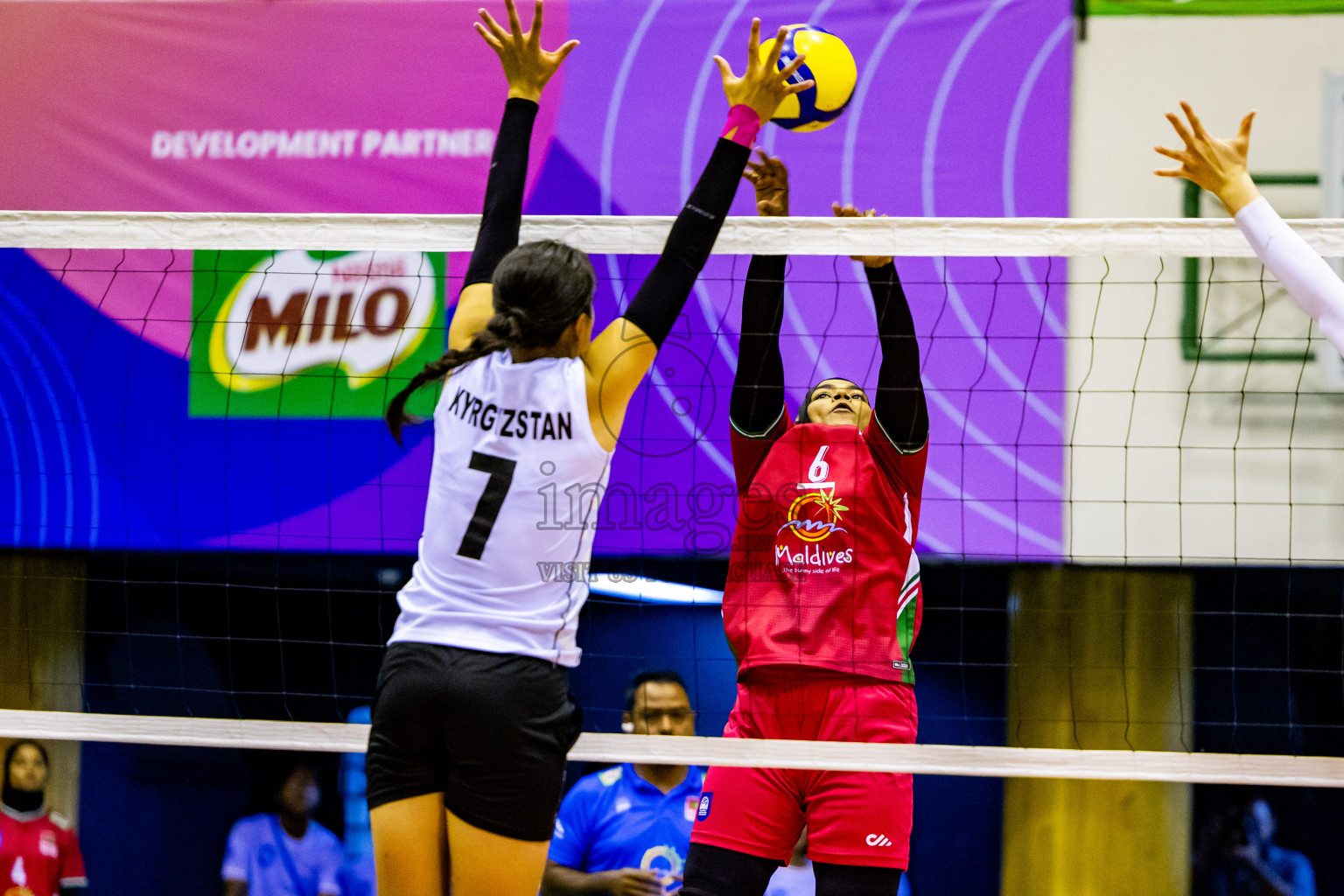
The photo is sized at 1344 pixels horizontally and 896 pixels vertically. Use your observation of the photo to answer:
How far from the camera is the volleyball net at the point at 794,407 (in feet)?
15.9

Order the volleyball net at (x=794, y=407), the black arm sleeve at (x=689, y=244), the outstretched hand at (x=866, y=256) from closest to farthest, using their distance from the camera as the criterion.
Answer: the black arm sleeve at (x=689, y=244)
the outstretched hand at (x=866, y=256)
the volleyball net at (x=794, y=407)

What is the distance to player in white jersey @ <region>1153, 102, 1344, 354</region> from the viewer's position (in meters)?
2.25

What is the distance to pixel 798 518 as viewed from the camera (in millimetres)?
3201

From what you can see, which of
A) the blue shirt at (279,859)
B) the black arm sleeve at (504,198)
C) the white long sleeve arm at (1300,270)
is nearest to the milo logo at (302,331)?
the blue shirt at (279,859)

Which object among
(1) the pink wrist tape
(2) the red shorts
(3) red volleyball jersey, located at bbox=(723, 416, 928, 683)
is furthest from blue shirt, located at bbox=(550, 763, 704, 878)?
(1) the pink wrist tape

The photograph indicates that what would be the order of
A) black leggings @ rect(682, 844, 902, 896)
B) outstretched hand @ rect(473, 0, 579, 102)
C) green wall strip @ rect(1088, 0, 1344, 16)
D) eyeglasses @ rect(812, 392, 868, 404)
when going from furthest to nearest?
green wall strip @ rect(1088, 0, 1344, 16), eyeglasses @ rect(812, 392, 868, 404), black leggings @ rect(682, 844, 902, 896), outstretched hand @ rect(473, 0, 579, 102)

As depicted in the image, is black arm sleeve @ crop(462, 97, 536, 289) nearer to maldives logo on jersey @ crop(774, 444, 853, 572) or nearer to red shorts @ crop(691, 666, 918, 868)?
maldives logo on jersey @ crop(774, 444, 853, 572)

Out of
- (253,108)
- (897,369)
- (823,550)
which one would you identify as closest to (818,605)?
(823,550)

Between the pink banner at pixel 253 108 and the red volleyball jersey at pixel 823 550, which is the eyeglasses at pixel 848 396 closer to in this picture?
the red volleyball jersey at pixel 823 550

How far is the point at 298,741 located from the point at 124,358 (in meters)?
2.99

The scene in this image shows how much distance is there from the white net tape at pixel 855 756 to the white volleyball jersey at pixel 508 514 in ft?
2.94

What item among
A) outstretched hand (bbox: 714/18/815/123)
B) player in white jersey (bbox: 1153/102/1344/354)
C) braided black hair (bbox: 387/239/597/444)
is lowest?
braided black hair (bbox: 387/239/597/444)

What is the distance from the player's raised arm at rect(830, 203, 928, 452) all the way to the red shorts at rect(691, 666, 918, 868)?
2.33ft

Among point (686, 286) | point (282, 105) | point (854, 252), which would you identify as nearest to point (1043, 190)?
point (854, 252)
